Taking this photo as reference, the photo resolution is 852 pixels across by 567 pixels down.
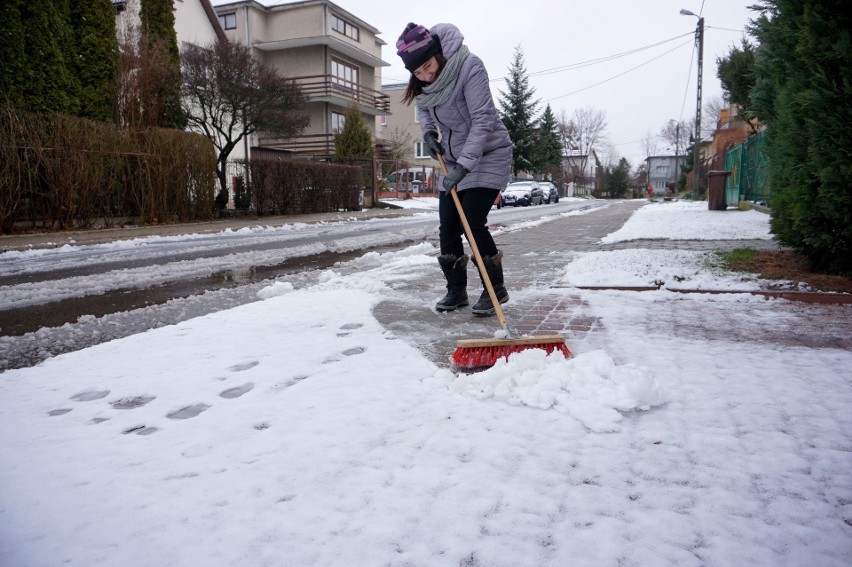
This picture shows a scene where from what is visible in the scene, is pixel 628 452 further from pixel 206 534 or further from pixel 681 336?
pixel 681 336

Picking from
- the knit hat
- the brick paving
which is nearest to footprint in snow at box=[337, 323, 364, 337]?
the brick paving

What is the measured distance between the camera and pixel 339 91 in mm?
31141

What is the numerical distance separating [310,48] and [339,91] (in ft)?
8.90

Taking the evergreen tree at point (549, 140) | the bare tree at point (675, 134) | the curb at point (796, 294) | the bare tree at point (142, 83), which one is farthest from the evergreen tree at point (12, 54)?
the bare tree at point (675, 134)

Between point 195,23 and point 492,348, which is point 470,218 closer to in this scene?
point 492,348

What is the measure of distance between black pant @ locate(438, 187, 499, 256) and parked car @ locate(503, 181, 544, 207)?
22.8m

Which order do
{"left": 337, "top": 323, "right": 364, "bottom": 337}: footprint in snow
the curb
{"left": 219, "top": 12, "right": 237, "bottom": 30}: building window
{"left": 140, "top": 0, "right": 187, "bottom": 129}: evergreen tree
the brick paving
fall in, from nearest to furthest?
the brick paving → {"left": 337, "top": 323, "right": 364, "bottom": 337}: footprint in snow → the curb → {"left": 140, "top": 0, "right": 187, "bottom": 129}: evergreen tree → {"left": 219, "top": 12, "right": 237, "bottom": 30}: building window

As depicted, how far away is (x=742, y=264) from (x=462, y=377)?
4003 mm

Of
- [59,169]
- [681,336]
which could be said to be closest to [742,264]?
[681,336]

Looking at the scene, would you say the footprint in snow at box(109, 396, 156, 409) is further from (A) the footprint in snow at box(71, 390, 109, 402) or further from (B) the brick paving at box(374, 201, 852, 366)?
(B) the brick paving at box(374, 201, 852, 366)

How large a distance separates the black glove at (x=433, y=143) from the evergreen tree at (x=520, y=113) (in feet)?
133

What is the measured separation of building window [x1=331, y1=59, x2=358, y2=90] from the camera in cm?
3133

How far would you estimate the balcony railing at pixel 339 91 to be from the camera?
98.4 feet

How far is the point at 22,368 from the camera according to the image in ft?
8.76
